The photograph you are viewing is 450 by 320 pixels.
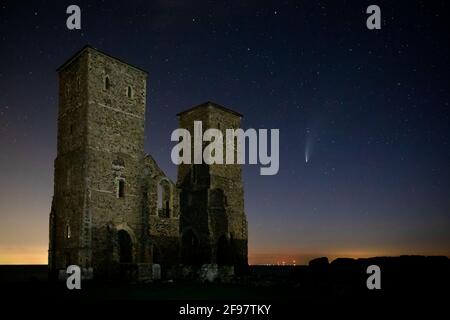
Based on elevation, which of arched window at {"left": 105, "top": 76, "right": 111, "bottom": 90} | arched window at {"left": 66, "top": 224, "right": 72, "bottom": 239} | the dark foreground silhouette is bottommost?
the dark foreground silhouette

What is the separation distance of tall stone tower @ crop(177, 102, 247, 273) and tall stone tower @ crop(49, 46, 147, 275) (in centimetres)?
587

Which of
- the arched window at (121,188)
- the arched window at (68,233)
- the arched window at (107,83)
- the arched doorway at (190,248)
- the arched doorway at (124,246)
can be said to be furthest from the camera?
the arched doorway at (190,248)

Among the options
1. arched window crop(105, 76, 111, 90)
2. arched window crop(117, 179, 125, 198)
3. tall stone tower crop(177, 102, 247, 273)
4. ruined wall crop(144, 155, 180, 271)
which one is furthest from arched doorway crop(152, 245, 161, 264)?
arched window crop(105, 76, 111, 90)

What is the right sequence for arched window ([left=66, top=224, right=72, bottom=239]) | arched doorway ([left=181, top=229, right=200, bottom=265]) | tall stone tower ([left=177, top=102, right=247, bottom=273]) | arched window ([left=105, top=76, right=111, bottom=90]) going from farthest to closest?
tall stone tower ([left=177, top=102, right=247, bottom=273]) < arched doorway ([left=181, top=229, right=200, bottom=265]) < arched window ([left=105, top=76, right=111, bottom=90]) < arched window ([left=66, top=224, right=72, bottom=239])

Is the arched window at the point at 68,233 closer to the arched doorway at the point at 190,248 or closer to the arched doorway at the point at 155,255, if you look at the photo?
the arched doorway at the point at 155,255

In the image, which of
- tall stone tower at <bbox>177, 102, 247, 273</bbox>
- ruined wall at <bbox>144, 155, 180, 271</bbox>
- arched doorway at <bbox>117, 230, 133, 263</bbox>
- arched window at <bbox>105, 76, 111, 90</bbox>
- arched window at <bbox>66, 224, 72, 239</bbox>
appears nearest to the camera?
arched window at <bbox>66, 224, 72, 239</bbox>

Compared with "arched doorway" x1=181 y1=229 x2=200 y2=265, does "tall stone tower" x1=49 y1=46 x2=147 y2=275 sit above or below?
above

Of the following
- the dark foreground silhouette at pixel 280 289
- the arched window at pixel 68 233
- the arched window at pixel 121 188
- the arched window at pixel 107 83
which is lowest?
the dark foreground silhouette at pixel 280 289

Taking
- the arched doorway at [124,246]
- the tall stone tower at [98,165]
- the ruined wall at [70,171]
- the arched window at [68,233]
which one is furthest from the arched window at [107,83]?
the arched doorway at [124,246]

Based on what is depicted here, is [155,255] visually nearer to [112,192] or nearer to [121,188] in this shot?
[121,188]

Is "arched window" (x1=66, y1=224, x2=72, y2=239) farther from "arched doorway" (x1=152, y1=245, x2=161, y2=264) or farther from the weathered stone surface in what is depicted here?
"arched doorway" (x1=152, y1=245, x2=161, y2=264)

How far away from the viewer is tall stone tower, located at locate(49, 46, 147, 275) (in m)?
25.2

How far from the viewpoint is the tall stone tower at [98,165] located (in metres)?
25.2
